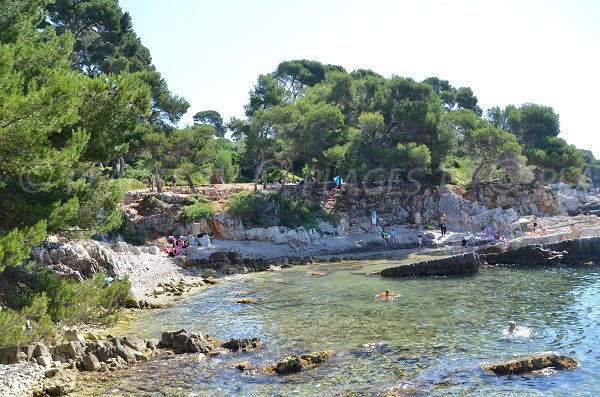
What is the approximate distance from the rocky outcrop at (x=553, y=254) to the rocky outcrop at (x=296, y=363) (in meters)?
22.2

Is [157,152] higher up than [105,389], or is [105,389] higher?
[157,152]

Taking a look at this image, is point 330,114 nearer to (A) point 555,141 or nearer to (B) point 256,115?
(B) point 256,115

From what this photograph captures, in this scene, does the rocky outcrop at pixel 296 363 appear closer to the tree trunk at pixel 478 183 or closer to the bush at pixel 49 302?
the bush at pixel 49 302

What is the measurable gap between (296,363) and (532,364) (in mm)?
5663

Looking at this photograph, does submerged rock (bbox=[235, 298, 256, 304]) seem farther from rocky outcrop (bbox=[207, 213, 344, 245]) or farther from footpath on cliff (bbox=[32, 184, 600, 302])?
rocky outcrop (bbox=[207, 213, 344, 245])

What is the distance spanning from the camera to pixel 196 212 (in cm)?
3994

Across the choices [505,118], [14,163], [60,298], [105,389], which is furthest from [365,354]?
[505,118]

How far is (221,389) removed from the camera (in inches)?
479

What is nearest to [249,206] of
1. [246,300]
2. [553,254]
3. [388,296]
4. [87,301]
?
[246,300]

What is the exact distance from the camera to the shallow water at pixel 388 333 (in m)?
12.0

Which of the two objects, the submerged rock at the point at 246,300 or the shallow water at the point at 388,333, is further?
the submerged rock at the point at 246,300

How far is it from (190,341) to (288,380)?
4.09m

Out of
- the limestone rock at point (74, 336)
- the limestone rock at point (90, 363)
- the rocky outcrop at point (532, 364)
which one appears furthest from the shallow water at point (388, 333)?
the limestone rock at point (74, 336)

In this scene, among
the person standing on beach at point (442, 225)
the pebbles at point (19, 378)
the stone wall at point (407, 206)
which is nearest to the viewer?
the pebbles at point (19, 378)
